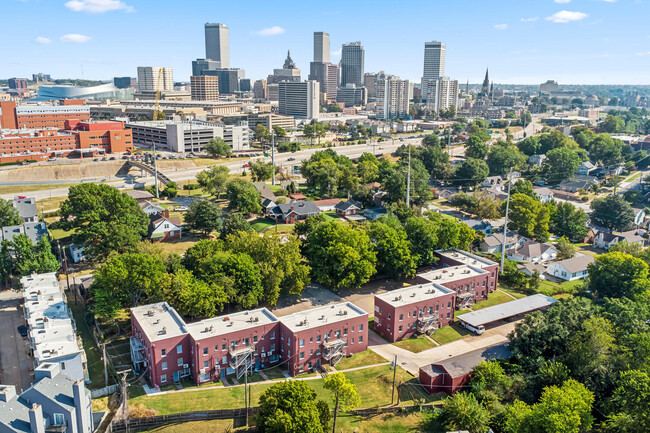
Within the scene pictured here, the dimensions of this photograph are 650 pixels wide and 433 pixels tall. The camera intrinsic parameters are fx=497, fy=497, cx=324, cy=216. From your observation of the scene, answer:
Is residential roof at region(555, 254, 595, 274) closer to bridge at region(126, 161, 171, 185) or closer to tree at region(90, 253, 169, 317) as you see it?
tree at region(90, 253, 169, 317)

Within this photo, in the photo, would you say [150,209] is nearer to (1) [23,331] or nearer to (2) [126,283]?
(2) [126,283]

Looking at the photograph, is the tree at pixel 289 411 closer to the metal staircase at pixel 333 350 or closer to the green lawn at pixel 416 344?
the metal staircase at pixel 333 350

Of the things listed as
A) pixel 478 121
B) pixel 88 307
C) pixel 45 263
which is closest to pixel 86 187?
pixel 45 263

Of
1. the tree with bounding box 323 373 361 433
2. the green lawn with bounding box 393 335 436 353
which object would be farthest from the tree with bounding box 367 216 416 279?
the tree with bounding box 323 373 361 433

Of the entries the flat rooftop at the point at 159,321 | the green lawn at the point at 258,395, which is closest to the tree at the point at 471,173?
the green lawn at the point at 258,395

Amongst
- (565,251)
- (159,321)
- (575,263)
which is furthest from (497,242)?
(159,321)

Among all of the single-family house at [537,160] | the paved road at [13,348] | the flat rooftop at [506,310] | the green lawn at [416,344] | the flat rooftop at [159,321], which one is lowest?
the green lawn at [416,344]

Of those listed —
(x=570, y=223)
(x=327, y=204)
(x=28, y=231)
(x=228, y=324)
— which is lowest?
(x=570, y=223)
